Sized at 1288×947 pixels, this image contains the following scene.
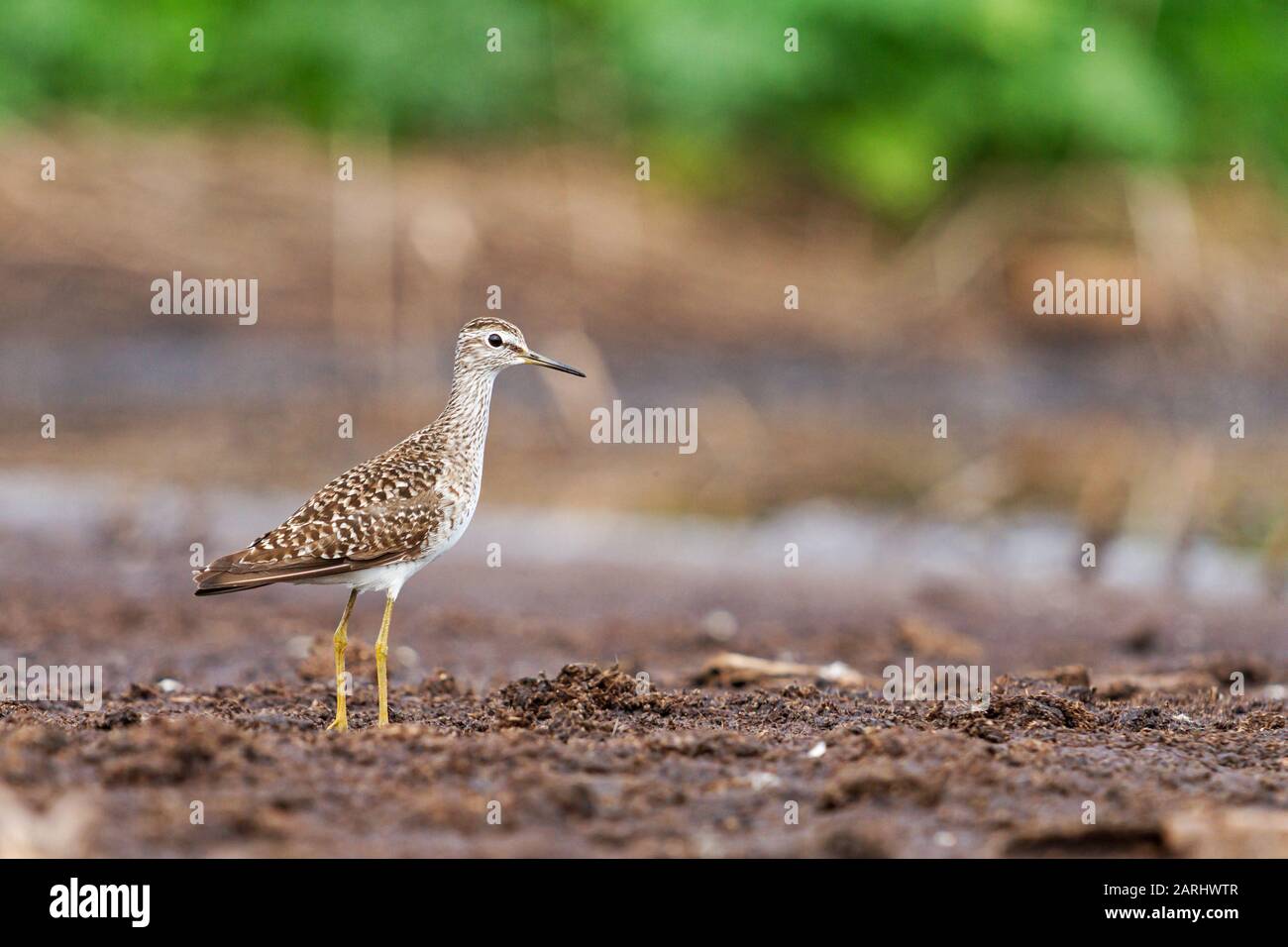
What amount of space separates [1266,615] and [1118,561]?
2.10 meters

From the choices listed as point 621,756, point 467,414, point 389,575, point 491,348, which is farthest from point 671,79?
point 621,756

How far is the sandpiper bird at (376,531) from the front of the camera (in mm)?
7465

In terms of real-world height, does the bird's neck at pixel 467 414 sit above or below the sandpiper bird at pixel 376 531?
above

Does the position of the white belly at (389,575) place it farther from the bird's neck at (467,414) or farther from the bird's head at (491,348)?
the bird's head at (491,348)

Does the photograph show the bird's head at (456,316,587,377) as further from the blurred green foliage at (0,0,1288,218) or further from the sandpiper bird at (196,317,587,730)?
the blurred green foliage at (0,0,1288,218)

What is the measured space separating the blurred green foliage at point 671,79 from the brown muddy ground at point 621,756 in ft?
49.7

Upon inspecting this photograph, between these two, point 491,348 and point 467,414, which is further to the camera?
point 491,348

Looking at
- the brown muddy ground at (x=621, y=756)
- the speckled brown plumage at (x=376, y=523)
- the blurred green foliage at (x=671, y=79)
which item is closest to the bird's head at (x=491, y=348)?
the speckled brown plumage at (x=376, y=523)

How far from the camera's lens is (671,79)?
23.8 metres

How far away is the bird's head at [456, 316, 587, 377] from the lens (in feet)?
29.0

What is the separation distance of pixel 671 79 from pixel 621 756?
18.7m

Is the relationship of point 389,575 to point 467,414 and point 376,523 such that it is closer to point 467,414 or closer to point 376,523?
point 376,523

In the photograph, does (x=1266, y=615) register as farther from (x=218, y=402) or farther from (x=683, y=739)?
(x=218, y=402)
